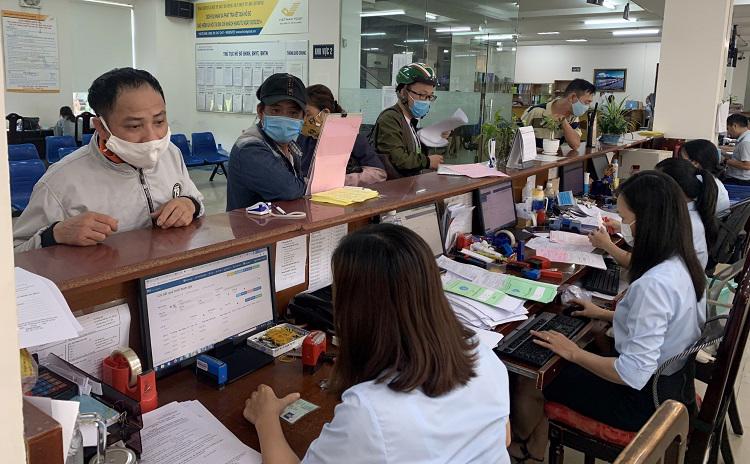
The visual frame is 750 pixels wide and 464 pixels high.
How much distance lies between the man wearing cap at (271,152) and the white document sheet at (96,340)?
778 millimetres

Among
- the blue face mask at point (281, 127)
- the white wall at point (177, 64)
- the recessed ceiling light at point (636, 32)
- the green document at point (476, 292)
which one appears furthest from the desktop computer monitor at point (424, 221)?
the recessed ceiling light at point (636, 32)

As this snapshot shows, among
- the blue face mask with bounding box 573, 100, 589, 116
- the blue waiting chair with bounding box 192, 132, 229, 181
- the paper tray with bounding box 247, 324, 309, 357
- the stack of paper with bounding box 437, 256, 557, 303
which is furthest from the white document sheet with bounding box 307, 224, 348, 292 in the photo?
the blue waiting chair with bounding box 192, 132, 229, 181

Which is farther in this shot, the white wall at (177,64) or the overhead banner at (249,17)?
the white wall at (177,64)

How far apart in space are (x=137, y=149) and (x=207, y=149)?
21.8ft

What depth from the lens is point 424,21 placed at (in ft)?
21.1

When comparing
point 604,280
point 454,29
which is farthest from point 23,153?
point 604,280

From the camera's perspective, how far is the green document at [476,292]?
2164mm

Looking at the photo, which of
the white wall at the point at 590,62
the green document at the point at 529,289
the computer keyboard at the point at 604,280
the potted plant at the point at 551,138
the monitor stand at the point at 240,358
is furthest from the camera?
the white wall at the point at 590,62

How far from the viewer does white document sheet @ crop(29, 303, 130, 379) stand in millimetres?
1397

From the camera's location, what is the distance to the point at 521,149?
3.44 m

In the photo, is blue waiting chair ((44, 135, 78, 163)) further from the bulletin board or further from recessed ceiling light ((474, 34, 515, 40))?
recessed ceiling light ((474, 34, 515, 40))

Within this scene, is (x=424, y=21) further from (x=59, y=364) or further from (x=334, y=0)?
(x=59, y=364)

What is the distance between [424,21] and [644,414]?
5.30m

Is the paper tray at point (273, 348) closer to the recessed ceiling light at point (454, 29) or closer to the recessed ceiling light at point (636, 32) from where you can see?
the recessed ceiling light at point (454, 29)
